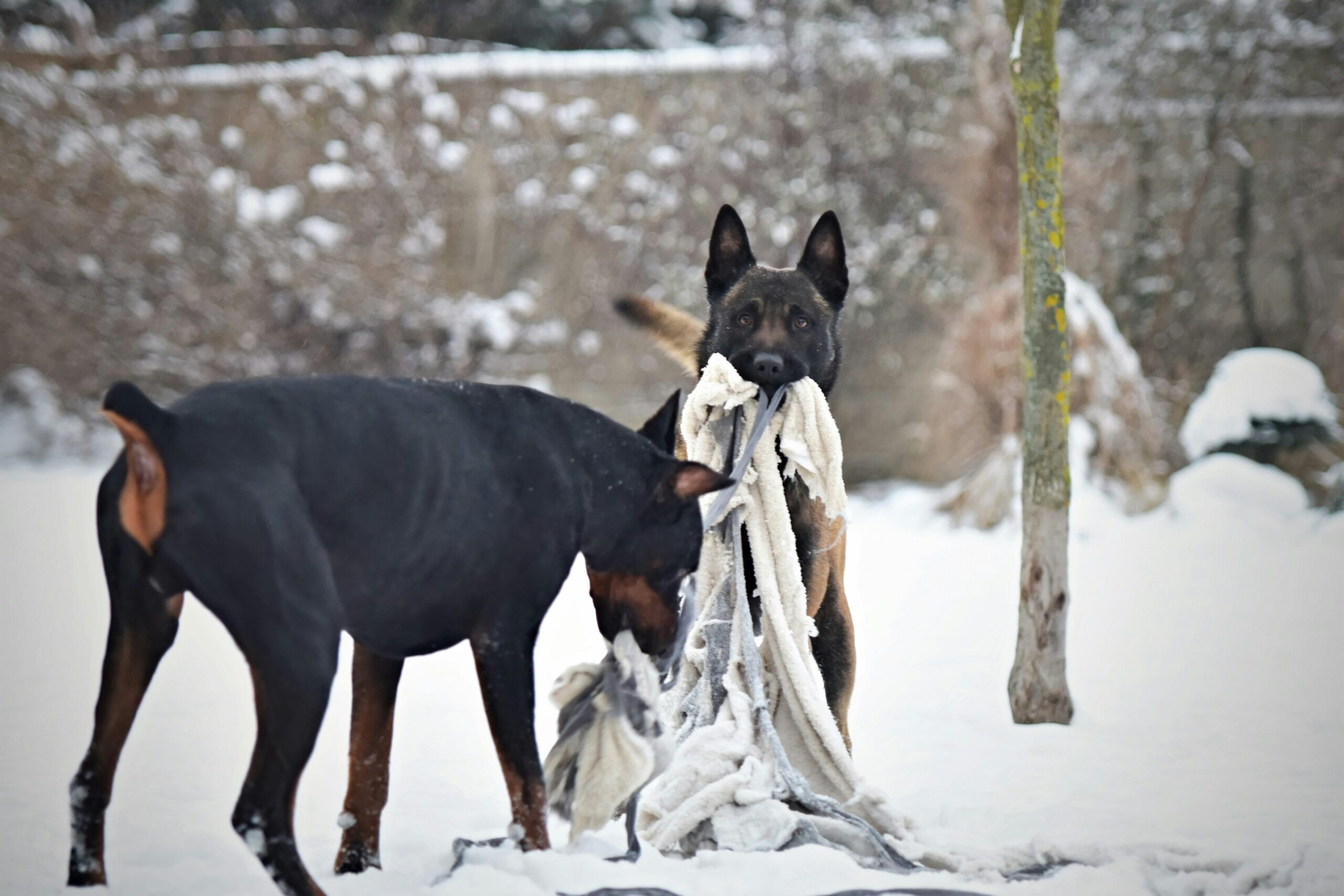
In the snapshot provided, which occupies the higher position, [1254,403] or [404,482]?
[1254,403]

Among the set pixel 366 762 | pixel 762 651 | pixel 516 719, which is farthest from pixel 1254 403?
pixel 366 762

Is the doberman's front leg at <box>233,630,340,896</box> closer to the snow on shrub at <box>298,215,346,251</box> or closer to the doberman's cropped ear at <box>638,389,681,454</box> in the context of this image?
the doberman's cropped ear at <box>638,389,681,454</box>

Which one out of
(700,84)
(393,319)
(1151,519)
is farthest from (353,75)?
(1151,519)

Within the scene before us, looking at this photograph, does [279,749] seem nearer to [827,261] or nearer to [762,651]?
[762,651]

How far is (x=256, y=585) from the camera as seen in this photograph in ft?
8.09

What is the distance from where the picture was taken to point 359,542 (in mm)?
2742

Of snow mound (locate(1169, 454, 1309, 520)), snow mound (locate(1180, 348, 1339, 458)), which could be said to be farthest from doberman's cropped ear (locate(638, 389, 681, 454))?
snow mound (locate(1180, 348, 1339, 458))

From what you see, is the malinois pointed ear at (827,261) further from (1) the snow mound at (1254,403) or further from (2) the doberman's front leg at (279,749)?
(1) the snow mound at (1254,403)

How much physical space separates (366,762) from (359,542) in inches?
26.9

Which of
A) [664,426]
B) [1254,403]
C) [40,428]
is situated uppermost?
[1254,403]

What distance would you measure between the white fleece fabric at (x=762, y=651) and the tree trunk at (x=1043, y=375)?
1.54 m

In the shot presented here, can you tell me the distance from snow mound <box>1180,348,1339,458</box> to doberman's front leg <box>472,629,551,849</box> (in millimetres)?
8770

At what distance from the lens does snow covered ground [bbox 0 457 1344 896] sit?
3.15 metres

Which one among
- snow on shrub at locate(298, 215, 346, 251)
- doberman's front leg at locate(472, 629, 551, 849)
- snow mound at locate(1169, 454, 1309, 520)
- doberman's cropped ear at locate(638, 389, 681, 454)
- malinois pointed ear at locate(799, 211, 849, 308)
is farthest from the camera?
snow on shrub at locate(298, 215, 346, 251)
